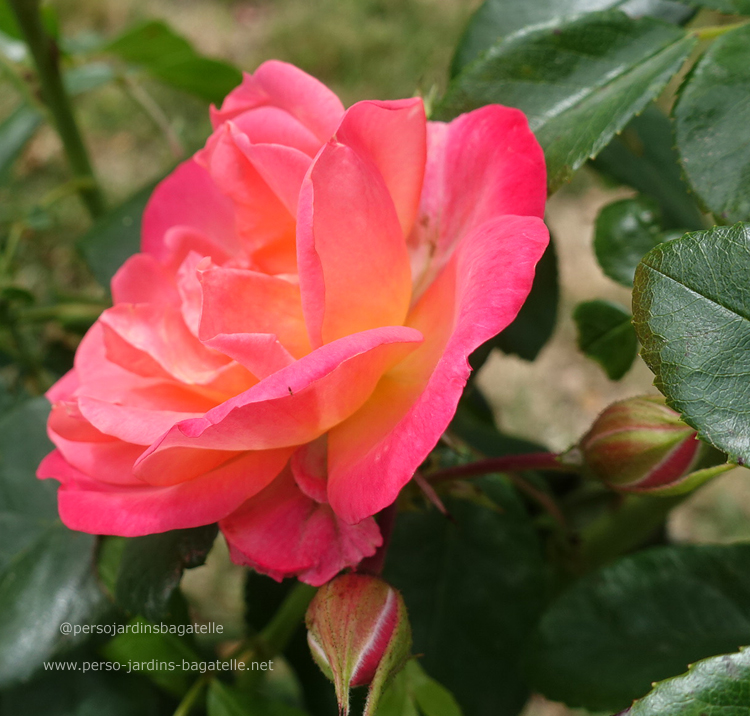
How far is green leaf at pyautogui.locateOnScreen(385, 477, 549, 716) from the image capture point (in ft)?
1.86

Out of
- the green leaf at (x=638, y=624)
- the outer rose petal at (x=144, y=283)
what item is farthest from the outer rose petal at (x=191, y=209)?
the green leaf at (x=638, y=624)

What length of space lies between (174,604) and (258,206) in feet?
0.97

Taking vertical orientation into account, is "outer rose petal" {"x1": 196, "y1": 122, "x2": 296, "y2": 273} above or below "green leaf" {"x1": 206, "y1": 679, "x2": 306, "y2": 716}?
above

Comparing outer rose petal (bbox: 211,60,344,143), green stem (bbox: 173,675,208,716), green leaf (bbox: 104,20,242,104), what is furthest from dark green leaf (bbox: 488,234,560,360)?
green leaf (bbox: 104,20,242,104)

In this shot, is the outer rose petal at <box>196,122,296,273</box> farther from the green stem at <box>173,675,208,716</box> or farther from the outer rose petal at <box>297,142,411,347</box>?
the green stem at <box>173,675,208,716</box>

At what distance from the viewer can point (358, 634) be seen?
1.12ft

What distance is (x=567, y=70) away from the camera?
43 cm

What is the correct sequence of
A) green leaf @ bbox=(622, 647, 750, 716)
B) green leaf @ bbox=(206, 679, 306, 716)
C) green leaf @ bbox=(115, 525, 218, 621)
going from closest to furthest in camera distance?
green leaf @ bbox=(622, 647, 750, 716), green leaf @ bbox=(115, 525, 218, 621), green leaf @ bbox=(206, 679, 306, 716)

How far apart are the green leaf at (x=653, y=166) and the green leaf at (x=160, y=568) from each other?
0.42 m

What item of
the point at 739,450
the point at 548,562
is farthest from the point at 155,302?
the point at 548,562

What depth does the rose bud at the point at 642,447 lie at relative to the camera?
360mm

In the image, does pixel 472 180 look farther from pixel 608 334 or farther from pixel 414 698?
pixel 414 698

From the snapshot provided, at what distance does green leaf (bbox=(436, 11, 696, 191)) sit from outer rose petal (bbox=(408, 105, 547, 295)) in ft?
0.16

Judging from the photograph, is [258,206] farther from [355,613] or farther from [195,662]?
[195,662]
